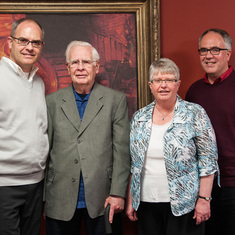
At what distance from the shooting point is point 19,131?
6.23 feet

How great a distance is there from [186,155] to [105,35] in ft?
4.11

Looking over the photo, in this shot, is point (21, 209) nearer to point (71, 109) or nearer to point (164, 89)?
point (71, 109)

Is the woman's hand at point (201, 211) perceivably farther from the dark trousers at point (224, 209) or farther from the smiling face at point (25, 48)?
the smiling face at point (25, 48)

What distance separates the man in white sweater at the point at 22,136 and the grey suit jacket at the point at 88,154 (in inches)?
3.8

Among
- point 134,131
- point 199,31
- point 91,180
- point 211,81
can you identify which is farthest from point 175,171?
point 199,31

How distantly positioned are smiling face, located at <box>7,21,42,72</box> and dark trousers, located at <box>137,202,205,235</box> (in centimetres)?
120

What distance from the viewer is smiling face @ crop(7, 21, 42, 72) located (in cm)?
200

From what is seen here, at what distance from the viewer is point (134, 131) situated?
2014mm

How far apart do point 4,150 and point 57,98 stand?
509 mm

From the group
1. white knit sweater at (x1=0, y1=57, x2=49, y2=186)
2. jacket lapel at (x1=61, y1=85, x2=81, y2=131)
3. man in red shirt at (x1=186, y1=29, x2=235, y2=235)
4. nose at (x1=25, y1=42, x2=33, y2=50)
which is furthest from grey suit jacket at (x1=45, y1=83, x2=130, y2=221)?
man in red shirt at (x1=186, y1=29, x2=235, y2=235)

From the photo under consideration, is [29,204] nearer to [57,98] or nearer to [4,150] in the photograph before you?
[4,150]

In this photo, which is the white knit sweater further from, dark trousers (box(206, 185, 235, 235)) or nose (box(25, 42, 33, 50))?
dark trousers (box(206, 185, 235, 235))

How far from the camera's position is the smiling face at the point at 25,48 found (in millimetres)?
2004

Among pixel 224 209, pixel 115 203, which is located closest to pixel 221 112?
pixel 224 209
